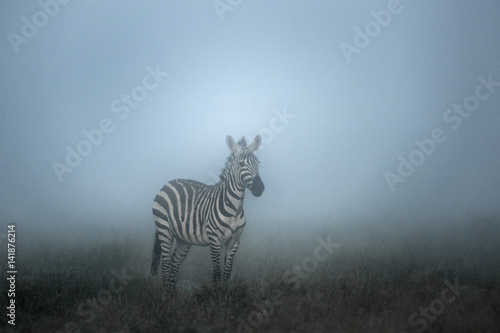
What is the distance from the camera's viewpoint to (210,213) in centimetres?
669

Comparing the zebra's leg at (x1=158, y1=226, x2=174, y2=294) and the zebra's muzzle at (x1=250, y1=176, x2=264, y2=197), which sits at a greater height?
the zebra's muzzle at (x1=250, y1=176, x2=264, y2=197)

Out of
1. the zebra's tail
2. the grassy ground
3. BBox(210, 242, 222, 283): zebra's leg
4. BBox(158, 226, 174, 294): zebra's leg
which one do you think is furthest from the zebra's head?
the zebra's tail

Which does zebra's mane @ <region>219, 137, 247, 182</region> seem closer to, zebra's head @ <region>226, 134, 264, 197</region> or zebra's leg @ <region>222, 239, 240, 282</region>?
zebra's head @ <region>226, 134, 264, 197</region>

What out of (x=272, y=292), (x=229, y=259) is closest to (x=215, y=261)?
(x=229, y=259)

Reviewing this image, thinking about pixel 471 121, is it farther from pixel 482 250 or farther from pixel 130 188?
pixel 130 188

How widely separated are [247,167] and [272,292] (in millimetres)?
2383

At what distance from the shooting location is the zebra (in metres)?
6.34

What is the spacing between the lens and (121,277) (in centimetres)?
681

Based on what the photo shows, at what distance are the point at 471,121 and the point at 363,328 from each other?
32.2 m

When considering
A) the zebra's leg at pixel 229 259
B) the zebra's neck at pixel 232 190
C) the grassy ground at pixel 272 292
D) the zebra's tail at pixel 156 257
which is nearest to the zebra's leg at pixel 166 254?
the zebra's tail at pixel 156 257

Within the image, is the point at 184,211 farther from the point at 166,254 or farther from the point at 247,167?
the point at 247,167

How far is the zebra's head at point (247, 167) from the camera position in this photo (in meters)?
5.83

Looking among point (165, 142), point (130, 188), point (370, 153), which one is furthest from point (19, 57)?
point (370, 153)

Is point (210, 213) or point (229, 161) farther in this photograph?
point (229, 161)
